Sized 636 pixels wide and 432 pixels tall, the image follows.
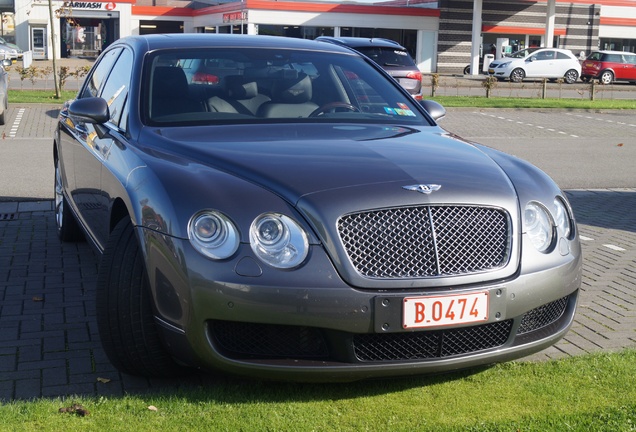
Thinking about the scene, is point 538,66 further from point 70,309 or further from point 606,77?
point 70,309

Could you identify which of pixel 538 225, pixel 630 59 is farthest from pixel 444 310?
pixel 630 59

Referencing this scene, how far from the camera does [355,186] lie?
12.6ft

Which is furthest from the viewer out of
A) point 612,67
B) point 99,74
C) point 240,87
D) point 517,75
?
point 612,67

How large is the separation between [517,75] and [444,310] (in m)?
40.3

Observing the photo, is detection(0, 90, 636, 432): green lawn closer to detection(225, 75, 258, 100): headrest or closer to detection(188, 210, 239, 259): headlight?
detection(188, 210, 239, 259): headlight

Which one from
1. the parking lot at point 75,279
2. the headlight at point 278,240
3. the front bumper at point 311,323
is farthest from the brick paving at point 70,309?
the headlight at point 278,240

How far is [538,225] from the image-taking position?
411 cm

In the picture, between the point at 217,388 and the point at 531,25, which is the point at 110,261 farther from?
the point at 531,25

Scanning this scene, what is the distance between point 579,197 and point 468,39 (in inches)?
1770

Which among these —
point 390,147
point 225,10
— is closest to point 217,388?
point 390,147

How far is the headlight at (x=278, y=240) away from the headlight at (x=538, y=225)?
108 centimetres

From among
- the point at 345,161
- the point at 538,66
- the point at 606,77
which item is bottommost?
the point at 606,77

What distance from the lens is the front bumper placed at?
3.58m

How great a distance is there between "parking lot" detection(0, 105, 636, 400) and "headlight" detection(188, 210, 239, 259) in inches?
33.5
